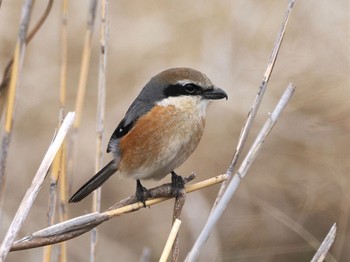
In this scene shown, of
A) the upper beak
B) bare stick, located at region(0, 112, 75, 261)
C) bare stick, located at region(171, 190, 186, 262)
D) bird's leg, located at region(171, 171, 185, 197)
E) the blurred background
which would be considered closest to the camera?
bare stick, located at region(0, 112, 75, 261)

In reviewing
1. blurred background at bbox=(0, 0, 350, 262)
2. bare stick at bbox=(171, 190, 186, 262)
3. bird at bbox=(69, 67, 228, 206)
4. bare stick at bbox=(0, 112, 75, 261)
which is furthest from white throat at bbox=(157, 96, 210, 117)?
blurred background at bbox=(0, 0, 350, 262)

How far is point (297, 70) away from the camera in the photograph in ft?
15.1

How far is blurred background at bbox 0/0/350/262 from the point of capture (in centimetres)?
439

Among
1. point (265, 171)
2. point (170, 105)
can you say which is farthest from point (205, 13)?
point (170, 105)

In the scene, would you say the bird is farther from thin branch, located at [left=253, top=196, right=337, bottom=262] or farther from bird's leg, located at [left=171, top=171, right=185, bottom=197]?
thin branch, located at [left=253, top=196, right=337, bottom=262]

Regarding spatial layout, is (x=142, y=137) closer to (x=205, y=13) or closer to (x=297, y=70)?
(x=297, y=70)

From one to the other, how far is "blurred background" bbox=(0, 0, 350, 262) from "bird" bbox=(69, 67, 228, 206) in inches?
51.4

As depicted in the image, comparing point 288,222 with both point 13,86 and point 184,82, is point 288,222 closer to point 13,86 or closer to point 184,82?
point 184,82

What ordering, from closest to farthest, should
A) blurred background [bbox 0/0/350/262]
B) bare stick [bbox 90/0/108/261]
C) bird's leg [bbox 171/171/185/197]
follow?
bird's leg [bbox 171/171/185/197], bare stick [bbox 90/0/108/261], blurred background [bbox 0/0/350/262]

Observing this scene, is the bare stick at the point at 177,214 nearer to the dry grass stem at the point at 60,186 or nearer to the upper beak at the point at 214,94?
the dry grass stem at the point at 60,186

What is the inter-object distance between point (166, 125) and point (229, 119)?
1924 mm

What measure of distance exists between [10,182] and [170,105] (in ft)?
6.54

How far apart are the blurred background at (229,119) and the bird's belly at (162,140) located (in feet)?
4.28

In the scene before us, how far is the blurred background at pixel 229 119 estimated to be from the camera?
4395 mm
